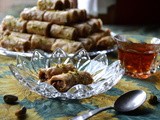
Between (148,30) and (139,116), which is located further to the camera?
(148,30)

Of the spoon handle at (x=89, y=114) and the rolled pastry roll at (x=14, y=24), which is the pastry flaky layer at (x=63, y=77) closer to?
the spoon handle at (x=89, y=114)

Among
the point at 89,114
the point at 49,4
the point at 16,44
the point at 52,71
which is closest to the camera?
the point at 89,114

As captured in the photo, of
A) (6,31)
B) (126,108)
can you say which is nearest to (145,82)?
(126,108)

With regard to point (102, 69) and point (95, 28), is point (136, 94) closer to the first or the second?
point (102, 69)

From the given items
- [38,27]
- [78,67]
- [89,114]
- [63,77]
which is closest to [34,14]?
[38,27]

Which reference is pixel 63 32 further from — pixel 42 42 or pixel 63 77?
pixel 63 77

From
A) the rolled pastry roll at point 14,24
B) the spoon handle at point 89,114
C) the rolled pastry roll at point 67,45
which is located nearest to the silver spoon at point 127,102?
the spoon handle at point 89,114
